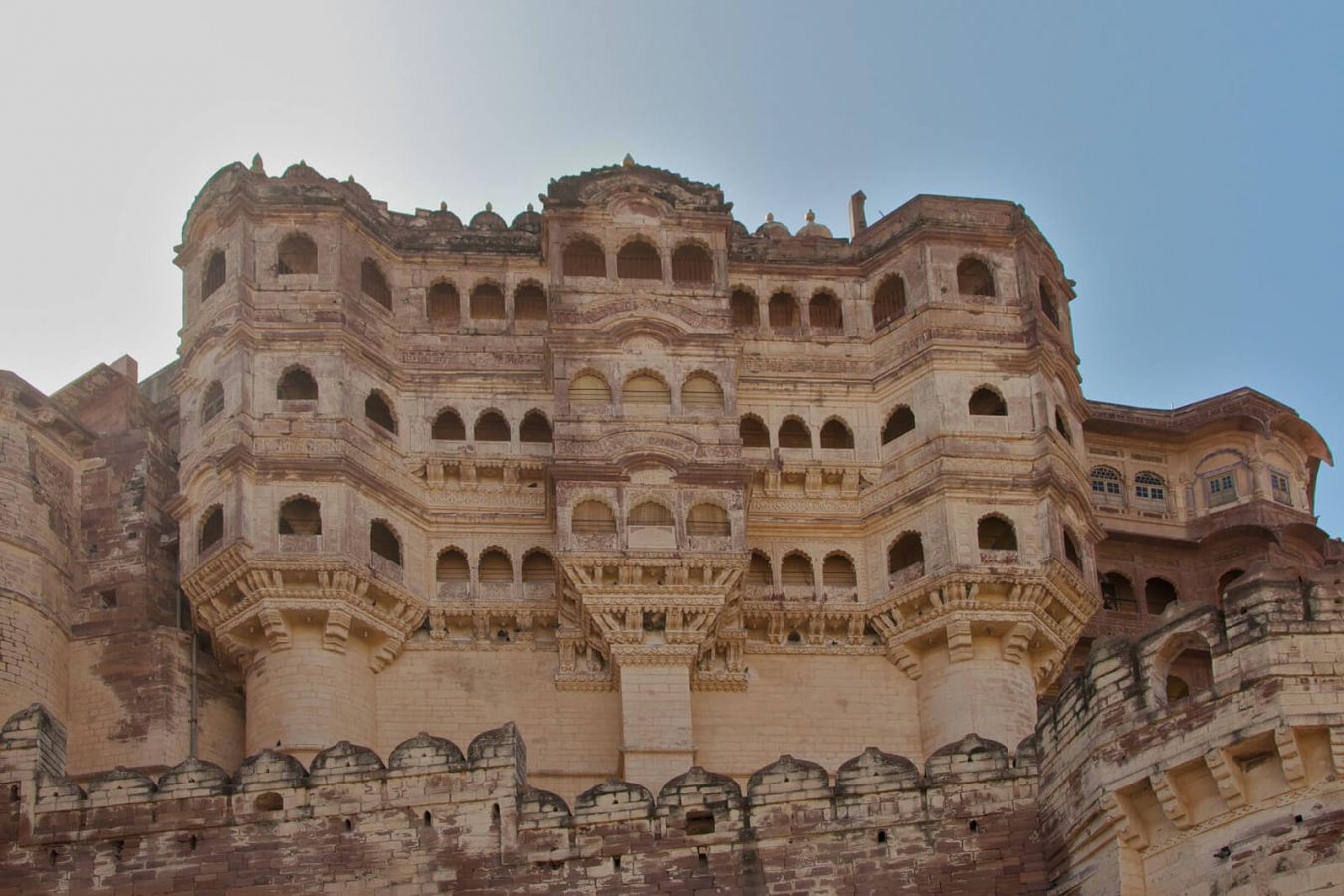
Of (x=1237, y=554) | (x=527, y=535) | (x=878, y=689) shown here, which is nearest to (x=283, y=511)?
(x=527, y=535)

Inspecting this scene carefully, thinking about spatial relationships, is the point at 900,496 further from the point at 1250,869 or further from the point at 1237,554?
the point at 1250,869

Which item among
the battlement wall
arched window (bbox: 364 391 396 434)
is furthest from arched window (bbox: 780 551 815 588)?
the battlement wall

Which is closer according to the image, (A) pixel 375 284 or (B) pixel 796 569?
(B) pixel 796 569

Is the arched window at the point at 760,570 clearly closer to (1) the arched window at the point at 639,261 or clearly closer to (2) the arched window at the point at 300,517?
(1) the arched window at the point at 639,261

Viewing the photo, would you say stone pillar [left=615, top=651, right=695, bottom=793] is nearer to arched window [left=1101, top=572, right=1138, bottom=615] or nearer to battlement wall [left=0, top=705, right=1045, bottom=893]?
battlement wall [left=0, top=705, right=1045, bottom=893]

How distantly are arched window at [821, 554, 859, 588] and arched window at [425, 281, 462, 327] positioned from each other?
7.71 metres

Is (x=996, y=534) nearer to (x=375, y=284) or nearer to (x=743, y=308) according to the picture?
(x=743, y=308)

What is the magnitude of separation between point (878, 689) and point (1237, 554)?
10.0m

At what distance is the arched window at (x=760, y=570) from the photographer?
4688 centimetres

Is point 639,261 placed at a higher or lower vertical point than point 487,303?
higher

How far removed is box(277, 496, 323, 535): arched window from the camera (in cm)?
4447

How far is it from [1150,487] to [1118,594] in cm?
242

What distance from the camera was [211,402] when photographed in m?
46.2

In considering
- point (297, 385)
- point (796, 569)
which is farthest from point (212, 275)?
point (796, 569)
